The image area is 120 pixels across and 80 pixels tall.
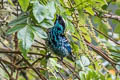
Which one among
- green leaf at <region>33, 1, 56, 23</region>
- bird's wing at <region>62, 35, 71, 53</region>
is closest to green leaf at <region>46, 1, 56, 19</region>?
green leaf at <region>33, 1, 56, 23</region>

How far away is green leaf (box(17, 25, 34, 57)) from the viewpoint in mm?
704

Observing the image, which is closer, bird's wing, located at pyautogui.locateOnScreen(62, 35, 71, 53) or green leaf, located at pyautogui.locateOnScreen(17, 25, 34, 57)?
green leaf, located at pyautogui.locateOnScreen(17, 25, 34, 57)

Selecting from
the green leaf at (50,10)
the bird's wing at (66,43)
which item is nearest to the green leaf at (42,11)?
the green leaf at (50,10)

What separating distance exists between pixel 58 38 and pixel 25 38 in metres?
0.11

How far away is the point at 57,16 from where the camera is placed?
2.71 feet

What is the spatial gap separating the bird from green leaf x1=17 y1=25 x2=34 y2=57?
71 millimetres

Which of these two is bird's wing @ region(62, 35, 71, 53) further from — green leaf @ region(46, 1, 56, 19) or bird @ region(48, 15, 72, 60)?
green leaf @ region(46, 1, 56, 19)

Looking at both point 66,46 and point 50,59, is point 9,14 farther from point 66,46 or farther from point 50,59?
point 66,46

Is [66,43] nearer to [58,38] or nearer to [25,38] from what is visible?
[58,38]

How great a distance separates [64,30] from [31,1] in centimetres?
13

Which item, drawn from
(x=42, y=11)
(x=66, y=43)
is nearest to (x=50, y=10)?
(x=42, y=11)

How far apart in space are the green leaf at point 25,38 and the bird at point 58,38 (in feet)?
0.23

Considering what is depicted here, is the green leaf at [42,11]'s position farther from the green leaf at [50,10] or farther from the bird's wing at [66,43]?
the bird's wing at [66,43]

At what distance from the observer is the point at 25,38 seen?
718 millimetres
